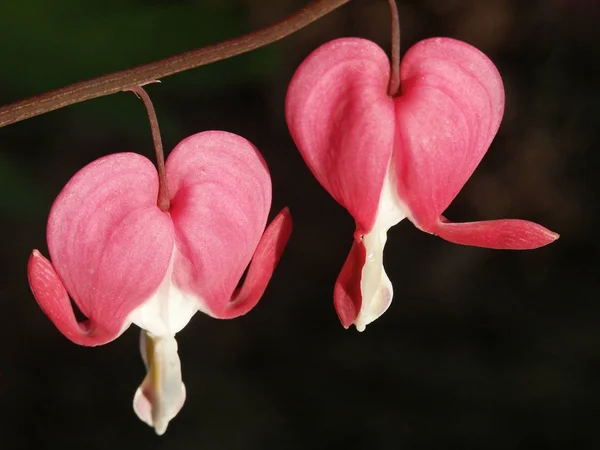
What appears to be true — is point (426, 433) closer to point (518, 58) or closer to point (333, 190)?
point (518, 58)

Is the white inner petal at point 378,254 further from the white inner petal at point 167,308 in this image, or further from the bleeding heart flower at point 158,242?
the white inner petal at point 167,308

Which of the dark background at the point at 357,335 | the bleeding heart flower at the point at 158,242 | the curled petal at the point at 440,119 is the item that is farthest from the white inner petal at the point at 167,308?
the dark background at the point at 357,335

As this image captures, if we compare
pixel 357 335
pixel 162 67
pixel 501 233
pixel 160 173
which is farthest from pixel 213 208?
pixel 357 335

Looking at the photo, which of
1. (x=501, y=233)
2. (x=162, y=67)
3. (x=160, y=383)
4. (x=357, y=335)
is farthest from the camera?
(x=357, y=335)

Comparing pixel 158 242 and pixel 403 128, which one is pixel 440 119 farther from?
pixel 158 242

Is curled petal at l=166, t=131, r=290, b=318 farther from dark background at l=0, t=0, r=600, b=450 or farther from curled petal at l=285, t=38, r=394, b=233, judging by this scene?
dark background at l=0, t=0, r=600, b=450

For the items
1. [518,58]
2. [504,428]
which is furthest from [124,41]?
[504,428]
